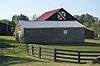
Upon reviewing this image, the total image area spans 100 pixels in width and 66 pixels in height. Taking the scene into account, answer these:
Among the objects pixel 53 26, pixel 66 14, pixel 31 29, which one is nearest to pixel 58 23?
pixel 53 26

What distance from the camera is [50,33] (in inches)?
2121

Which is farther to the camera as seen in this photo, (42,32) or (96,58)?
(42,32)

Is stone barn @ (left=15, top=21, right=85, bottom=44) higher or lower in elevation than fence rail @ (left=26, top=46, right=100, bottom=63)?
higher

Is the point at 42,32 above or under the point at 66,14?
under

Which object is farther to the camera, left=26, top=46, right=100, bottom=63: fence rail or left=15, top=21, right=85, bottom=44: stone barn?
left=15, top=21, right=85, bottom=44: stone barn

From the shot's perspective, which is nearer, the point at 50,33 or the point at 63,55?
the point at 63,55

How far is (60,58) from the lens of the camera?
78.1 ft

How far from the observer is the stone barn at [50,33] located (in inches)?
2083

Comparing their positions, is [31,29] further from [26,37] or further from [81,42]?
[81,42]

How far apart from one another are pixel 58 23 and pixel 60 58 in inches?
1351

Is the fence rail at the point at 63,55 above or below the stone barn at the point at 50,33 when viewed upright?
below

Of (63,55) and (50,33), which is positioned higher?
(50,33)

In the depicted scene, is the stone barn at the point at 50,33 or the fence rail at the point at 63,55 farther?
the stone barn at the point at 50,33

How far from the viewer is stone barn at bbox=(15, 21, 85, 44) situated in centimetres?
5291
